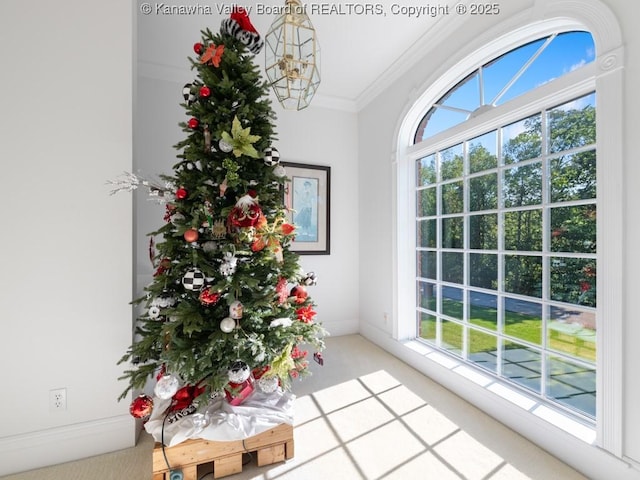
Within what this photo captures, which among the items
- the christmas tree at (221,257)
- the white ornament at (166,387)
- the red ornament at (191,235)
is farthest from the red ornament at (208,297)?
the white ornament at (166,387)

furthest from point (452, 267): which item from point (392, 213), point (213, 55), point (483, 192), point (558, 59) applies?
point (213, 55)

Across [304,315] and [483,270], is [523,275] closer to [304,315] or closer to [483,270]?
[483,270]

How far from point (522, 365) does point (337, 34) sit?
8.74 feet

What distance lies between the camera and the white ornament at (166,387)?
4.29 ft

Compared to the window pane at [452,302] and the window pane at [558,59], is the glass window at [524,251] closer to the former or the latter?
the window pane at [452,302]

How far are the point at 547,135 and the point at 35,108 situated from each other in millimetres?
2744

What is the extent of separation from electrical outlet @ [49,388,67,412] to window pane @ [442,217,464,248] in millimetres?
2624

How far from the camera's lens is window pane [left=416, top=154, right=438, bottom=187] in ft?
8.62

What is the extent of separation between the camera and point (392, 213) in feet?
9.32

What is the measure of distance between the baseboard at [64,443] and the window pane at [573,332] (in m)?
2.39

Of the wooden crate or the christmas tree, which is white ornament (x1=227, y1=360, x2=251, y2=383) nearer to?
the christmas tree

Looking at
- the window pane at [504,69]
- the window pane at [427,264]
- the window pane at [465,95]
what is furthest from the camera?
the window pane at [427,264]

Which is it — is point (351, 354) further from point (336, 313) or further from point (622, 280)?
point (622, 280)

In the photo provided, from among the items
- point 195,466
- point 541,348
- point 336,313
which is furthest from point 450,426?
point 336,313
